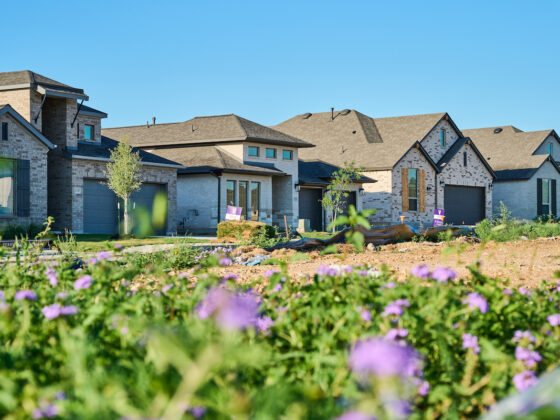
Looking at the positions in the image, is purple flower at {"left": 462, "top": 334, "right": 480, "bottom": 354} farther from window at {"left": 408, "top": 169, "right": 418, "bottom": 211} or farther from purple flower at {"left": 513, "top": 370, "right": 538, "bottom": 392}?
window at {"left": 408, "top": 169, "right": 418, "bottom": 211}

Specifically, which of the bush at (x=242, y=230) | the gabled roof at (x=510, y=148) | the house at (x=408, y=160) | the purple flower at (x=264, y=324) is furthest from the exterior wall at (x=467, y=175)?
the purple flower at (x=264, y=324)

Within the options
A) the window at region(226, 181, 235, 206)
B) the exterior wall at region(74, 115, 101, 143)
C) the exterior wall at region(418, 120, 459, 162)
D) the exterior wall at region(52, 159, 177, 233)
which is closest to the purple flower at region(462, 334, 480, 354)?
the exterior wall at region(52, 159, 177, 233)

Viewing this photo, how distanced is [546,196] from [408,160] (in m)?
12.9

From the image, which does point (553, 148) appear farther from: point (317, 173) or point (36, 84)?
point (36, 84)

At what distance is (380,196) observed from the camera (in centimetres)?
3403

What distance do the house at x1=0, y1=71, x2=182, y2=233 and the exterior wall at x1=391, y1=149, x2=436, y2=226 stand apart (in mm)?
14117

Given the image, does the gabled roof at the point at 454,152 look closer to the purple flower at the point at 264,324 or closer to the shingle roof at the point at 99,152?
the shingle roof at the point at 99,152

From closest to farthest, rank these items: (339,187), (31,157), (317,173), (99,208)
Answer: (31,157)
(99,208)
(339,187)
(317,173)

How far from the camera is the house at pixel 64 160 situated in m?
21.2

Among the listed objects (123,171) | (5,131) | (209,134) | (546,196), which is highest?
(209,134)

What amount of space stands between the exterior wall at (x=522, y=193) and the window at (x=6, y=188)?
3027 cm

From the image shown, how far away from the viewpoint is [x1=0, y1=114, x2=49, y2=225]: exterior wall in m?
20.1

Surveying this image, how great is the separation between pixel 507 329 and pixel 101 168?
21.7 meters

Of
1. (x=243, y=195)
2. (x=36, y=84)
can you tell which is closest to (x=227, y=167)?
(x=243, y=195)
